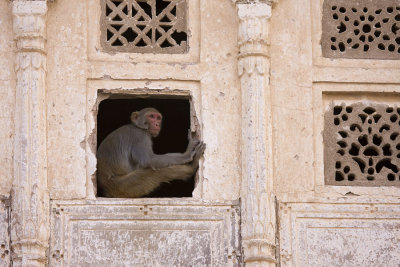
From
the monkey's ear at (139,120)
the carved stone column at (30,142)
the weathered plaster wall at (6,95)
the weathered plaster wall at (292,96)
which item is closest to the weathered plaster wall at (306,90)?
the weathered plaster wall at (292,96)

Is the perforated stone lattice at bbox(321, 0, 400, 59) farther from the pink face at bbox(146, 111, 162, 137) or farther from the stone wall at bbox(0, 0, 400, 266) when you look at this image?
the pink face at bbox(146, 111, 162, 137)

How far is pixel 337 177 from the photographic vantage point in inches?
586

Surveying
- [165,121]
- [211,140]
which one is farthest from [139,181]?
[165,121]

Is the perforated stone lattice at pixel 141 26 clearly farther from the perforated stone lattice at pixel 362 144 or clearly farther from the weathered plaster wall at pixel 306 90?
the perforated stone lattice at pixel 362 144

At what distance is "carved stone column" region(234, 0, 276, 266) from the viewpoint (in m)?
14.2

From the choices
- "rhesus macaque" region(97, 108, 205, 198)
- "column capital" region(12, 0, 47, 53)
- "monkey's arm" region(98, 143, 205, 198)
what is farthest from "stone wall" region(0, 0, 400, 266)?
"monkey's arm" region(98, 143, 205, 198)

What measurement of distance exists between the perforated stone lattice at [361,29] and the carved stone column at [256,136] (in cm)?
78

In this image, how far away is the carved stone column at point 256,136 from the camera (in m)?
14.2

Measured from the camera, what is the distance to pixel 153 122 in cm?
1592

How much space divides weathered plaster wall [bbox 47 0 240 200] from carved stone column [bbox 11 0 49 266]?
180mm

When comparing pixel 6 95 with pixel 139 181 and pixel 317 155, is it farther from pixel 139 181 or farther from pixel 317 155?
pixel 317 155

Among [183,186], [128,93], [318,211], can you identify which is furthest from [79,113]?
[183,186]

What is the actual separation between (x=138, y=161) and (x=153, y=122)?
0.69 metres

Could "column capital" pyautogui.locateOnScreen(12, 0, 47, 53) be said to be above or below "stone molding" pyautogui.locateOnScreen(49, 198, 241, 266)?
above
